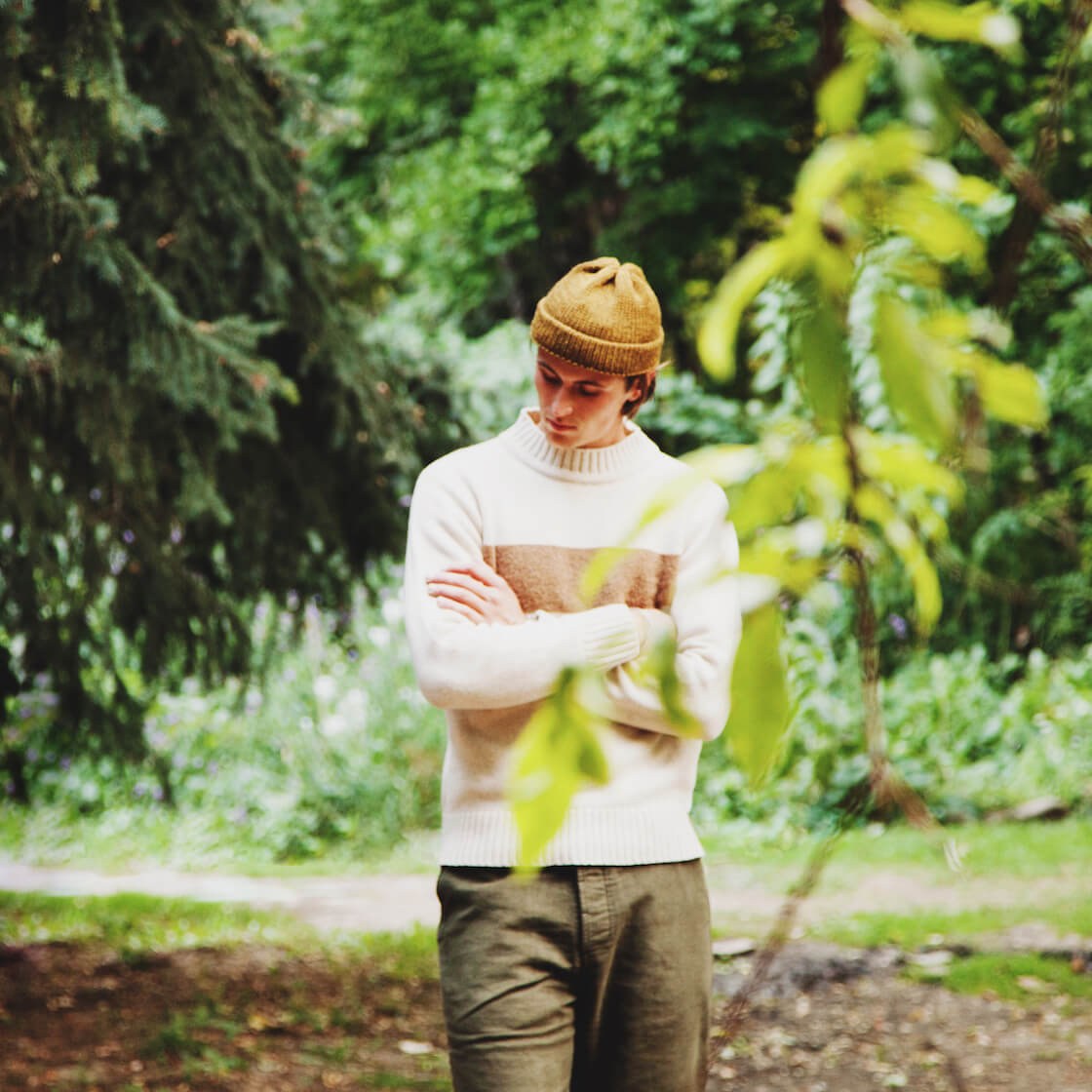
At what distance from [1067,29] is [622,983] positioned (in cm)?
147

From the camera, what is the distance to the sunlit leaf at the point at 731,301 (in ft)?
1.89

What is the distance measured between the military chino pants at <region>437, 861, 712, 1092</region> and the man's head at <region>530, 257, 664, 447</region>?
0.65 meters

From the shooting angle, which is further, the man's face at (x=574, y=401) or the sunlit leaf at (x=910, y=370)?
the man's face at (x=574, y=401)

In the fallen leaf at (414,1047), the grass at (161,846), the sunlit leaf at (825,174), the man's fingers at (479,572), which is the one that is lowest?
the grass at (161,846)

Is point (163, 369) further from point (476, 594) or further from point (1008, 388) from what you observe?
point (1008, 388)

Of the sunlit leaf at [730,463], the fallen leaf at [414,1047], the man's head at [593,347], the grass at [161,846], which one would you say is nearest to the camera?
the sunlit leaf at [730,463]

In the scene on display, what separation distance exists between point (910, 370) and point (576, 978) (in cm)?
154

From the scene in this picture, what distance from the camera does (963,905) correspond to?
5449 mm

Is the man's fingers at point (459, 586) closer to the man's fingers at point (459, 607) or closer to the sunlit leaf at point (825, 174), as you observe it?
the man's fingers at point (459, 607)

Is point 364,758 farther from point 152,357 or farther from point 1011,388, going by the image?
point 1011,388

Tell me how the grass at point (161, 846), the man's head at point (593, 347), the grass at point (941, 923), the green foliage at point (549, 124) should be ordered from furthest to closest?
the green foliage at point (549, 124)
the grass at point (161, 846)
the grass at point (941, 923)
the man's head at point (593, 347)

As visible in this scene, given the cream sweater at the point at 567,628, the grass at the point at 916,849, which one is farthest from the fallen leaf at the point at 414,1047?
the cream sweater at the point at 567,628

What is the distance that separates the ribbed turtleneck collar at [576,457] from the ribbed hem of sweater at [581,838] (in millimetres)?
497

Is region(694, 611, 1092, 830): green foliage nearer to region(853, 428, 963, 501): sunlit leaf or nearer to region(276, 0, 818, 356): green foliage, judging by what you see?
region(276, 0, 818, 356): green foliage
